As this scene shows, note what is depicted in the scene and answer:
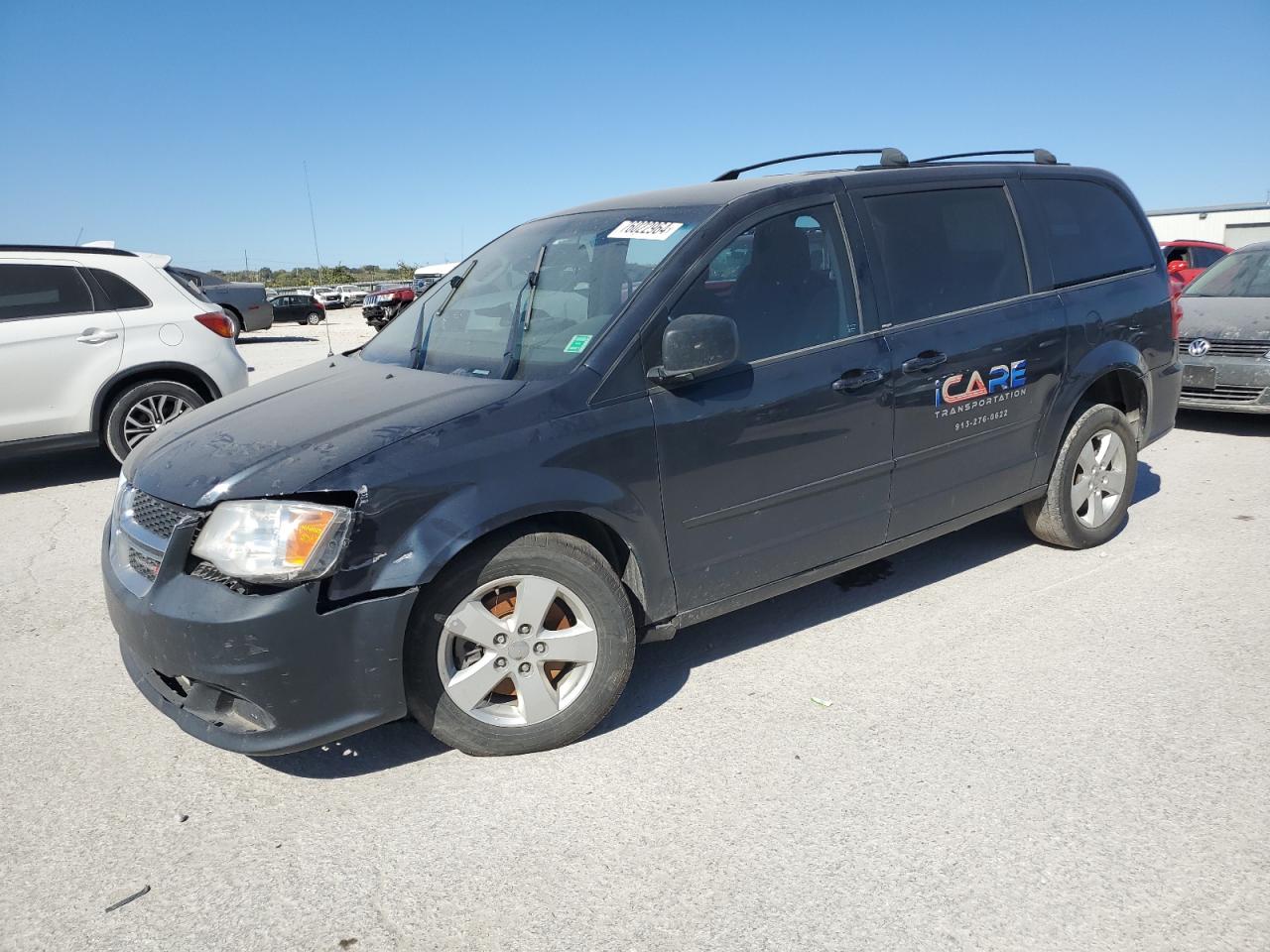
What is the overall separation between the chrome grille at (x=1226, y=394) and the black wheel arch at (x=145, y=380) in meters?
7.72

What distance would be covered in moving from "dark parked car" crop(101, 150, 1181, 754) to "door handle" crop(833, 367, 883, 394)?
16 mm

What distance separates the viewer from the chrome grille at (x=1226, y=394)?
746cm

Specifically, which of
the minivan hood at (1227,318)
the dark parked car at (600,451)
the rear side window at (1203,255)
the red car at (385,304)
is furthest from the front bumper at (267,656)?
the red car at (385,304)

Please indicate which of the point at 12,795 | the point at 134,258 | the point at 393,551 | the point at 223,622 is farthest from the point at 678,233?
the point at 134,258

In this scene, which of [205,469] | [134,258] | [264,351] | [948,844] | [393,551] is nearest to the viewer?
[948,844]

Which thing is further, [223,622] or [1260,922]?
[223,622]

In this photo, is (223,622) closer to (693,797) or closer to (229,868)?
(229,868)

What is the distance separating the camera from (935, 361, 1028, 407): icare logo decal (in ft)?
13.1

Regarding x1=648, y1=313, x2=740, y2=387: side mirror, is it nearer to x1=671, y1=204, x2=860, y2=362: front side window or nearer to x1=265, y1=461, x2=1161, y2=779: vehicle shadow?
x1=671, y1=204, x2=860, y2=362: front side window

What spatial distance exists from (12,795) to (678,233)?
2926 mm

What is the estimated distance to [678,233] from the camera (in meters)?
3.51

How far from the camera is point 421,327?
417 centimetres

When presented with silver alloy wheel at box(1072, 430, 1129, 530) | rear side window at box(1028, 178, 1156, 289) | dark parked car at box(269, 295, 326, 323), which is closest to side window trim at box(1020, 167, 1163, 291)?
rear side window at box(1028, 178, 1156, 289)

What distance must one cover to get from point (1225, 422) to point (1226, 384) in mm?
971
